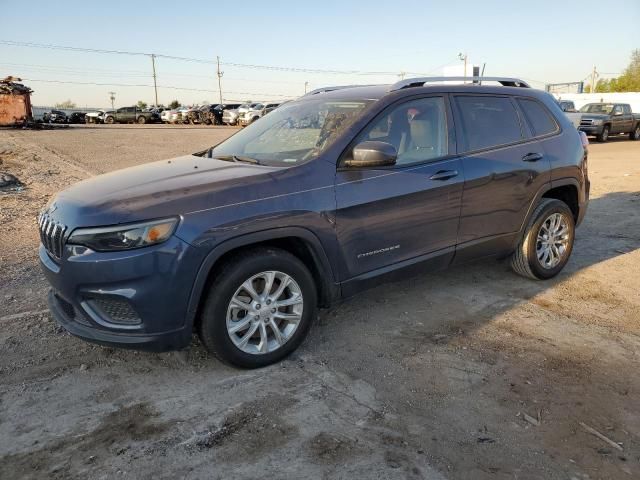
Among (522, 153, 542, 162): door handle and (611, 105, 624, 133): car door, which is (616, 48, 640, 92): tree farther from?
(522, 153, 542, 162): door handle

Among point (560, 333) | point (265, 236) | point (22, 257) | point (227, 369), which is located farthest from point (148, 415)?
point (22, 257)

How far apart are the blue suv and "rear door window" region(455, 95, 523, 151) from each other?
13 mm

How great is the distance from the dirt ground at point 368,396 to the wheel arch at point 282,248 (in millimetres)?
459

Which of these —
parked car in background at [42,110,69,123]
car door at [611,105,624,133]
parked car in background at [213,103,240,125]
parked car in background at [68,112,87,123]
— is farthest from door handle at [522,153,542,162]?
parked car in background at [68,112,87,123]

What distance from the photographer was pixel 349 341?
3701mm

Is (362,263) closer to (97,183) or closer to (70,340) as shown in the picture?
(97,183)

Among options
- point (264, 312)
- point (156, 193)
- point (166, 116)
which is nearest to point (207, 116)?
point (166, 116)

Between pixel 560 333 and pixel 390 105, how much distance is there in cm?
211

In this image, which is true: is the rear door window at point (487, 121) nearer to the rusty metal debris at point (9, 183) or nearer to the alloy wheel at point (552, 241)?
the alloy wheel at point (552, 241)

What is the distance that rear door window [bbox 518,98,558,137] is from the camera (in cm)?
471

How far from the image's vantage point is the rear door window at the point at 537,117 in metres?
4.71

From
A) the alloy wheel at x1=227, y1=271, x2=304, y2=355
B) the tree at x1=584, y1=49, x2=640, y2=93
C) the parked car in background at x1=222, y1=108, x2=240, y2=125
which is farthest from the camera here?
the tree at x1=584, y1=49, x2=640, y2=93

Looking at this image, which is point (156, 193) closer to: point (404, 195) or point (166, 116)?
point (404, 195)

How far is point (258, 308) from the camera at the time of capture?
3189 mm
